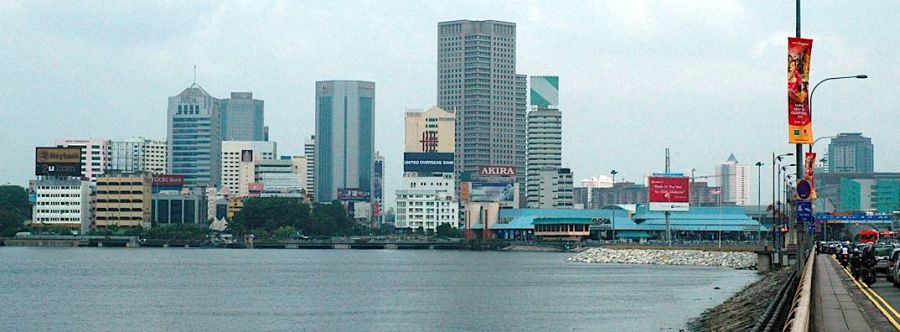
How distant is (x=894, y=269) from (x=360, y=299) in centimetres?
4685

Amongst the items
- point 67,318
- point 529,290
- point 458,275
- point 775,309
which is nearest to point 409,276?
point 458,275

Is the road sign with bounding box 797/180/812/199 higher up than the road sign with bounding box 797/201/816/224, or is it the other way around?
the road sign with bounding box 797/180/812/199

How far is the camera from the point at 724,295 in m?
106

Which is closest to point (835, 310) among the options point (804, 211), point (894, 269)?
point (804, 211)

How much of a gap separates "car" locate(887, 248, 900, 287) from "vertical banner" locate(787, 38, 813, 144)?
13.0 m

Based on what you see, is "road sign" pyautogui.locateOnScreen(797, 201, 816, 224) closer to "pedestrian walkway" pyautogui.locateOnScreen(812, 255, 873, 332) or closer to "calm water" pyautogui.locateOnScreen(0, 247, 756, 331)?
"pedestrian walkway" pyautogui.locateOnScreen(812, 255, 873, 332)

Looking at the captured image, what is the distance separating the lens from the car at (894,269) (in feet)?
212

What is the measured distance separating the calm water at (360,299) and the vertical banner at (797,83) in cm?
2402

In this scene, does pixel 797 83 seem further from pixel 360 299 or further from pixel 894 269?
pixel 360 299

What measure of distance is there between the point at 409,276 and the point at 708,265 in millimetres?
47700

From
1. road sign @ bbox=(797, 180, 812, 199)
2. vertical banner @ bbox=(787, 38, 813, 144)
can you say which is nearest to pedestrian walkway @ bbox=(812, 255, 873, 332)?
road sign @ bbox=(797, 180, 812, 199)

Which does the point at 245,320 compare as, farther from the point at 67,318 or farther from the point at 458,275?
the point at 458,275

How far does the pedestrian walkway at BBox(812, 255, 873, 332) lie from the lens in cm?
4262

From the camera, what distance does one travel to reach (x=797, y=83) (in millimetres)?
53719
